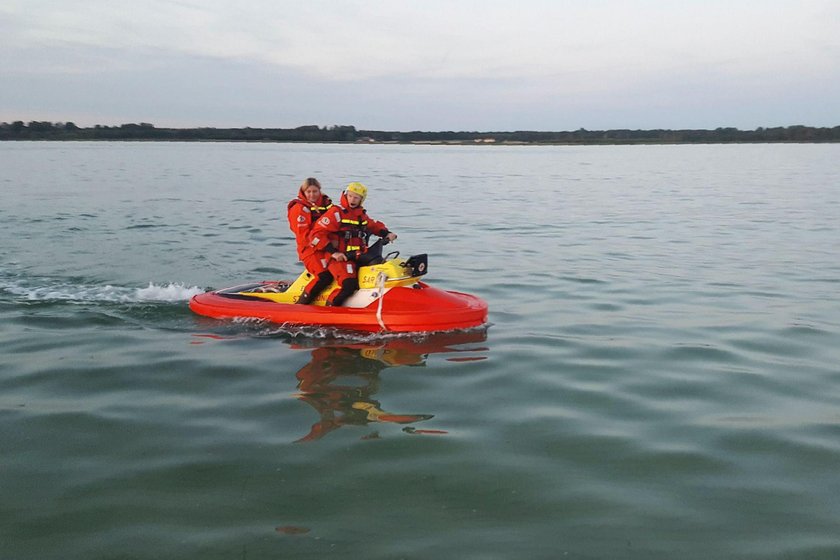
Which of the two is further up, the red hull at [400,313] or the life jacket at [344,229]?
the life jacket at [344,229]

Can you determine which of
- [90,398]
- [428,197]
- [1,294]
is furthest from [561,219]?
[90,398]

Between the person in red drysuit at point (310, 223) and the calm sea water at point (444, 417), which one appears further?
the person in red drysuit at point (310, 223)

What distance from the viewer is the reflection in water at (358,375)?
22.1 feet

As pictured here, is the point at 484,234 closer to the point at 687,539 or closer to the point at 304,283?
the point at 304,283

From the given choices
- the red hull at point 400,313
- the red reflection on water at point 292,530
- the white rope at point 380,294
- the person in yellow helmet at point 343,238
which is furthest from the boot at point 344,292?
the red reflection on water at point 292,530

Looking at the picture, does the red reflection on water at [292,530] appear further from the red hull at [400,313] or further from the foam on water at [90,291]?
the foam on water at [90,291]

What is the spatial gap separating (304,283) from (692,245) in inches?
392

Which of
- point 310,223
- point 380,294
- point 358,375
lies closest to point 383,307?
point 380,294

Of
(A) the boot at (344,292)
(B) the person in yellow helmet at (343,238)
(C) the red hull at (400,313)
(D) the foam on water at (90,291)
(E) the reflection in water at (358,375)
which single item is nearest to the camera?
(E) the reflection in water at (358,375)

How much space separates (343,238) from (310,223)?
0.47m

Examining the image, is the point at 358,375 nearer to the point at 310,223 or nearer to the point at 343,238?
the point at 343,238

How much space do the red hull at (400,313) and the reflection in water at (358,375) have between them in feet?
0.67

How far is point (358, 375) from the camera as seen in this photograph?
8.02 meters

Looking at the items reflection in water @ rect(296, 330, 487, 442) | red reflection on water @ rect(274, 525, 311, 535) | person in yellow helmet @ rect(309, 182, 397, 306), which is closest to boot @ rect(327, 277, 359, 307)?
person in yellow helmet @ rect(309, 182, 397, 306)
